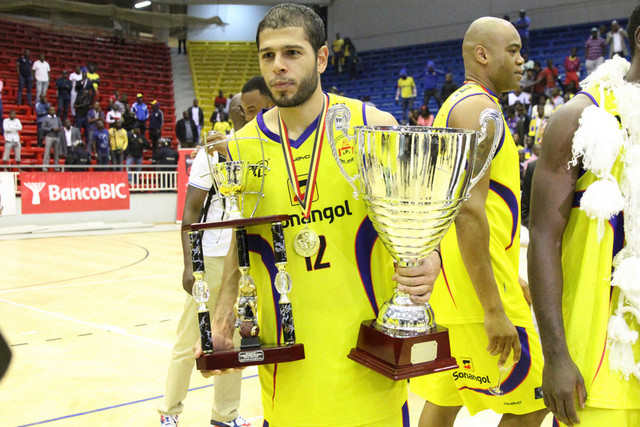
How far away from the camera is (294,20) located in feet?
6.21

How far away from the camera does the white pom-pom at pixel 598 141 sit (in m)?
1.73

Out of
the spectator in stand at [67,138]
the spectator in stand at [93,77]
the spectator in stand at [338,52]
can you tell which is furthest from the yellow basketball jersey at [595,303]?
the spectator in stand at [338,52]

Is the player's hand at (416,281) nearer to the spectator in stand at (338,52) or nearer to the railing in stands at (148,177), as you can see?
the railing in stands at (148,177)

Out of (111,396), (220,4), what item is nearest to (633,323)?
(111,396)

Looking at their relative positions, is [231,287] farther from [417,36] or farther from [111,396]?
[417,36]

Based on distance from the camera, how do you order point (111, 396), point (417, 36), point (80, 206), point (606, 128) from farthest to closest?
1. point (417, 36)
2. point (80, 206)
3. point (111, 396)
4. point (606, 128)

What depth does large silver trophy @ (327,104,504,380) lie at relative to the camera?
1.69 m

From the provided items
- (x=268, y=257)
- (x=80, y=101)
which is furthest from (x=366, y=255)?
(x=80, y=101)

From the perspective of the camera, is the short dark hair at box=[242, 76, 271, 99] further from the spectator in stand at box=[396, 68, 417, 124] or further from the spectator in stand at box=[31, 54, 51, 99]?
the spectator in stand at box=[31, 54, 51, 99]

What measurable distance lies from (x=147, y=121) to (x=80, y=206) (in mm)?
6234

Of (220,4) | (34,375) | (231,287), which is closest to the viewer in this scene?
(231,287)

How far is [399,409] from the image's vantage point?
204cm

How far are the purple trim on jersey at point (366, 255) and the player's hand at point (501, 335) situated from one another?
0.60m

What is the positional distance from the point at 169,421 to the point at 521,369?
1934 mm
